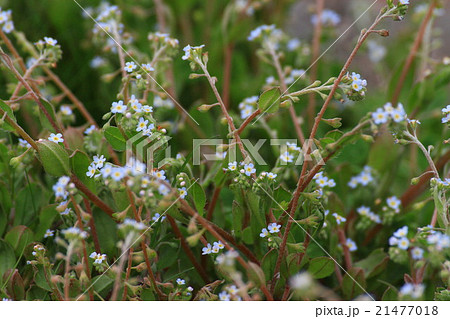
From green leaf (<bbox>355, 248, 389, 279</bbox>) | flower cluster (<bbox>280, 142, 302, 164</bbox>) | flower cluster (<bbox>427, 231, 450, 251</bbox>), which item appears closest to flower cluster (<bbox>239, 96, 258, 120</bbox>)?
flower cluster (<bbox>280, 142, 302, 164</bbox>)

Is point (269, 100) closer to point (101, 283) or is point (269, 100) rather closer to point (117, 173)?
point (117, 173)

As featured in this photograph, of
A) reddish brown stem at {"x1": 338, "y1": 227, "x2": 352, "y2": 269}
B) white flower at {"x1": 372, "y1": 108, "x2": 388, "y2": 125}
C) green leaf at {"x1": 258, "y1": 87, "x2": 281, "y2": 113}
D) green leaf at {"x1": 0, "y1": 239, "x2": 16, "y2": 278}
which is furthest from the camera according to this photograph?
reddish brown stem at {"x1": 338, "y1": 227, "x2": 352, "y2": 269}

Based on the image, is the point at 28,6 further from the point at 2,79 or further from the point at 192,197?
the point at 192,197

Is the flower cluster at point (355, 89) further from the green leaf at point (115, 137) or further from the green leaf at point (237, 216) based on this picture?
the green leaf at point (115, 137)

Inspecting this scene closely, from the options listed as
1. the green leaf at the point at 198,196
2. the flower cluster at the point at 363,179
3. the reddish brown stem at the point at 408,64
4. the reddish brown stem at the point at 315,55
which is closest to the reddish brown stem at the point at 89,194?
the green leaf at the point at 198,196

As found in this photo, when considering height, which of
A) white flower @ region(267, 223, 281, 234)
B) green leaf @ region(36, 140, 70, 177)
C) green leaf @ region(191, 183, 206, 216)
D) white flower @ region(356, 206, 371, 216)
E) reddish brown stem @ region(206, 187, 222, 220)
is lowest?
white flower @ region(356, 206, 371, 216)

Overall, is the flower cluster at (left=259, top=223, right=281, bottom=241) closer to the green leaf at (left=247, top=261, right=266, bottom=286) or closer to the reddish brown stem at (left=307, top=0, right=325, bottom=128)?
the green leaf at (left=247, top=261, right=266, bottom=286)

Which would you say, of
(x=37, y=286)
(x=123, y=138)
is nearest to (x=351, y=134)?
(x=123, y=138)

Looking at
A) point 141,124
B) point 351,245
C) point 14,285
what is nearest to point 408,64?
point 351,245
